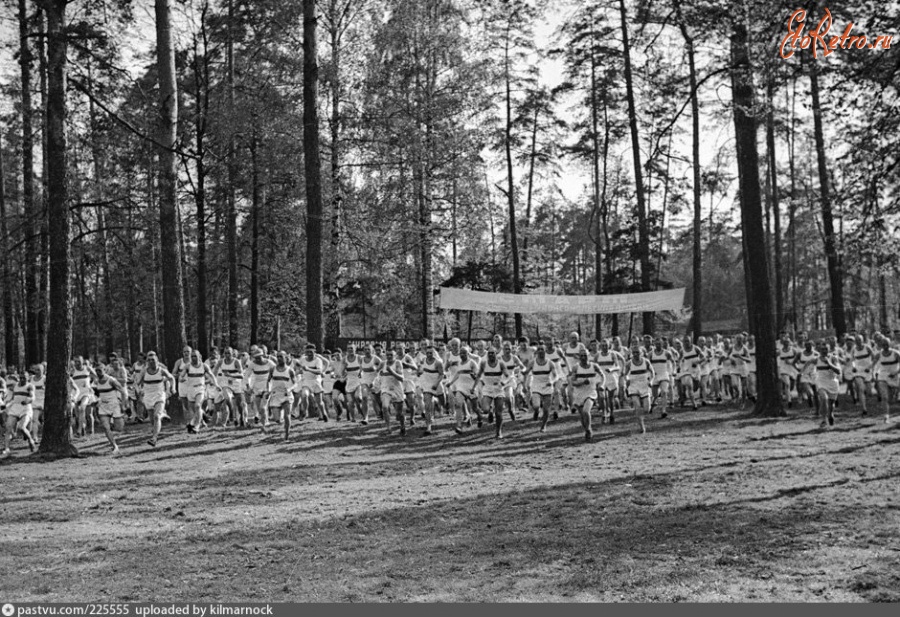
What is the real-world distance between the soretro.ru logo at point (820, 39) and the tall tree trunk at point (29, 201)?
523 inches

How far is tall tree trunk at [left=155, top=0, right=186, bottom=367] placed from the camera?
58.4 ft

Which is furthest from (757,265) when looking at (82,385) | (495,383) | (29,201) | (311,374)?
(29,201)

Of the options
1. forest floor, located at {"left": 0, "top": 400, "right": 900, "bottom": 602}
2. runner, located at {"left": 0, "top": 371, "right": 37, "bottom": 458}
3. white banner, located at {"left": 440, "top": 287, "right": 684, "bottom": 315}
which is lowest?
forest floor, located at {"left": 0, "top": 400, "right": 900, "bottom": 602}

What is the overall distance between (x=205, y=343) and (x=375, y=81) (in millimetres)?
11595

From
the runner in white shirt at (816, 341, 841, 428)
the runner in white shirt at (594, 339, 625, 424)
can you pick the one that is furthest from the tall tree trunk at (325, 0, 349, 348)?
the runner in white shirt at (816, 341, 841, 428)

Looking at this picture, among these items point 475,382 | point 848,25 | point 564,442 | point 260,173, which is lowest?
point 564,442

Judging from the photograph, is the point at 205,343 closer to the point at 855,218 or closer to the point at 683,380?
the point at 683,380

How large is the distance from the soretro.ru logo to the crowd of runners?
8371mm

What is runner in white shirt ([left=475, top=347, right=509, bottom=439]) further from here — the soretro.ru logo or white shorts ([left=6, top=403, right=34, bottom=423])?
white shorts ([left=6, top=403, right=34, bottom=423])

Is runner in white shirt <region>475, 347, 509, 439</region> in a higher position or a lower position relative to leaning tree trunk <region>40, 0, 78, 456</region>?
lower

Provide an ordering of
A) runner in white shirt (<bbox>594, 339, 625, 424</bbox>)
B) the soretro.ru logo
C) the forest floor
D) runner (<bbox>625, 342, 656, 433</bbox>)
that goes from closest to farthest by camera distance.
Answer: the forest floor < the soretro.ru logo < runner (<bbox>625, 342, 656, 433</bbox>) < runner in white shirt (<bbox>594, 339, 625, 424</bbox>)

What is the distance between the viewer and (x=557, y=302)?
27.9m

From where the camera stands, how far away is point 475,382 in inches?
754
